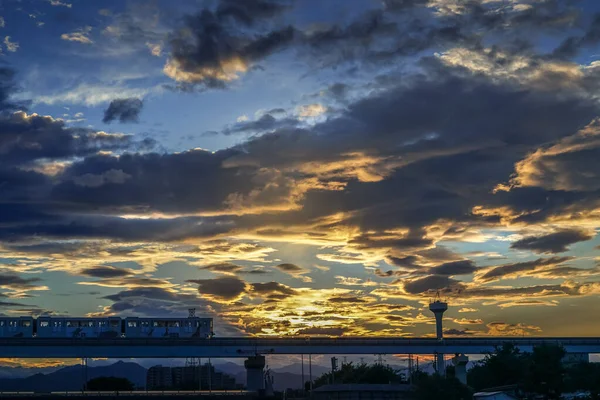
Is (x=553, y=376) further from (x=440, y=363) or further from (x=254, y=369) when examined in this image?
(x=440, y=363)

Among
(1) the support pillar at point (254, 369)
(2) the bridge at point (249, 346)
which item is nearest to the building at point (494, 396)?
(1) the support pillar at point (254, 369)

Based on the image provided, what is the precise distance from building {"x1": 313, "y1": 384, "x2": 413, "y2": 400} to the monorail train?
5829 cm

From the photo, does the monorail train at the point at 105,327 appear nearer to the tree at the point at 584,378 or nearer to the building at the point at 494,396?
the tree at the point at 584,378

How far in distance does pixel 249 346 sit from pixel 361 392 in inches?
2681

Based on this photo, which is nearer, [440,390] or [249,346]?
[440,390]

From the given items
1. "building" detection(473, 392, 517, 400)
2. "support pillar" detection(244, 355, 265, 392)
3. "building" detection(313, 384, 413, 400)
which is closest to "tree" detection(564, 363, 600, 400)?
"building" detection(473, 392, 517, 400)

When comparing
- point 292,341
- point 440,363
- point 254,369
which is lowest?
point 440,363

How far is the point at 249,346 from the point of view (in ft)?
555

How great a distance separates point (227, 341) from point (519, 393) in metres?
67.1

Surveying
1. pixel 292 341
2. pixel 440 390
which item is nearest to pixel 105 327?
pixel 292 341

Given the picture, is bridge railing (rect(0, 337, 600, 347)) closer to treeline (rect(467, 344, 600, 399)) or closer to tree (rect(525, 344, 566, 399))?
Result: treeline (rect(467, 344, 600, 399))

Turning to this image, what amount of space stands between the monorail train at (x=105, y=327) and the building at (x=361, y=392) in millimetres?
58289

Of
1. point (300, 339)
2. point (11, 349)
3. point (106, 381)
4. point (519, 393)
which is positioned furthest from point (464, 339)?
point (11, 349)

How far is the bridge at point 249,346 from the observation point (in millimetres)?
154000
